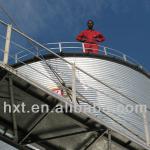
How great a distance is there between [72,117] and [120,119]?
5.51m

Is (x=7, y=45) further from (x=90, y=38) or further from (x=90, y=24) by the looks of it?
(x=90, y=24)

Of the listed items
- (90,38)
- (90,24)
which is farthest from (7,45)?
(90,24)

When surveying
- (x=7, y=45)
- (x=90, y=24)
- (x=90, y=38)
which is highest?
(x=90, y=24)

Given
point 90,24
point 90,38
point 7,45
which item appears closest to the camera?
point 7,45

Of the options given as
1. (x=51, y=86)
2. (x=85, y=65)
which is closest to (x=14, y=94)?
(x=51, y=86)

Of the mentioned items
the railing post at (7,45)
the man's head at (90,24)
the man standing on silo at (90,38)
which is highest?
the man's head at (90,24)

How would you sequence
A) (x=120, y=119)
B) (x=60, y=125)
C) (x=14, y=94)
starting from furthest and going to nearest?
(x=120, y=119), (x=60, y=125), (x=14, y=94)

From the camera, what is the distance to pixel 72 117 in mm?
11805

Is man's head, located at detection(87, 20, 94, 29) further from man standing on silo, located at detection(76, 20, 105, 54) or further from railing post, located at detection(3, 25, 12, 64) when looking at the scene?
railing post, located at detection(3, 25, 12, 64)

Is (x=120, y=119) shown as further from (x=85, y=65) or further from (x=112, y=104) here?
(x=85, y=65)

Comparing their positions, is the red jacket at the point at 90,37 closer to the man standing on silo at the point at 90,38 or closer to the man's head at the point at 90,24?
the man standing on silo at the point at 90,38

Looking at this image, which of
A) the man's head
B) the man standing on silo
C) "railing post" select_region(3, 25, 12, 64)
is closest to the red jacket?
the man standing on silo

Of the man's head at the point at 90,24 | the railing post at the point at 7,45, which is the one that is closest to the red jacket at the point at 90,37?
the man's head at the point at 90,24

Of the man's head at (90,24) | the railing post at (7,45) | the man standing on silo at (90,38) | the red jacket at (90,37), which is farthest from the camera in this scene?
the man's head at (90,24)
